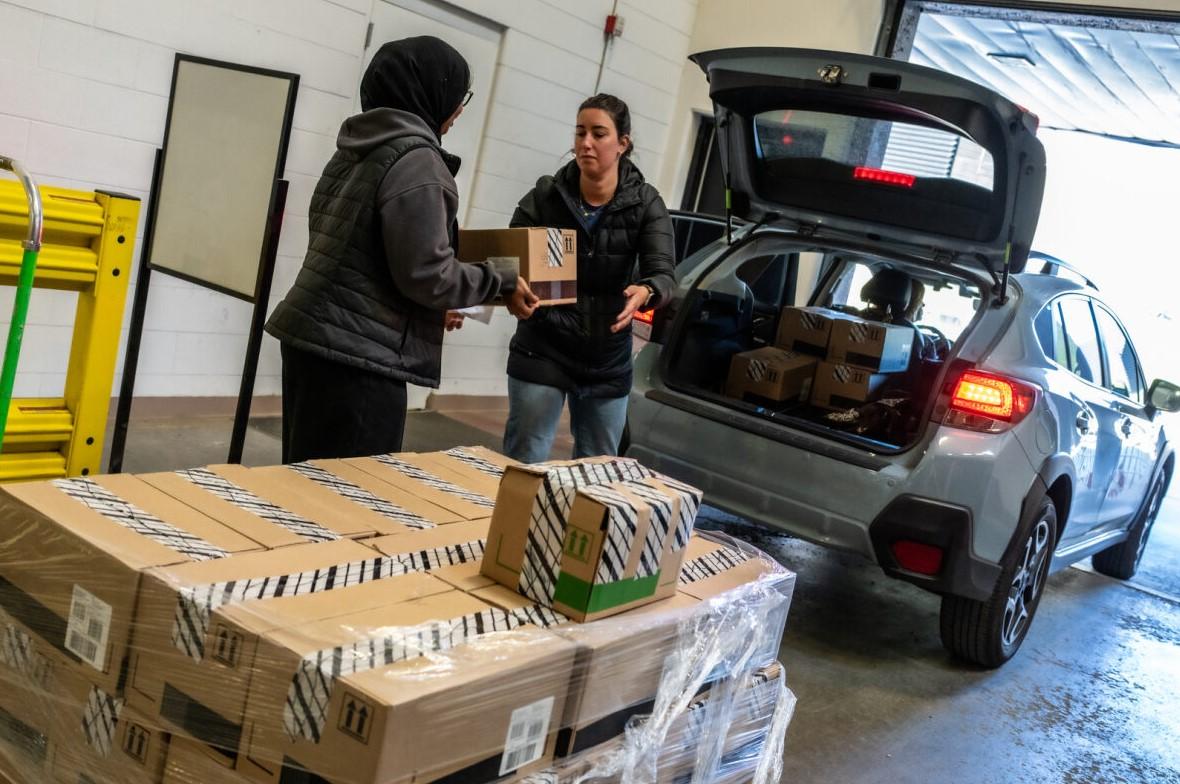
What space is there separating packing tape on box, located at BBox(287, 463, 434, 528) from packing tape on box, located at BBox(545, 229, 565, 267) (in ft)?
3.12

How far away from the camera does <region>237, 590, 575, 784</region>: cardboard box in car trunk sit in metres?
1.41

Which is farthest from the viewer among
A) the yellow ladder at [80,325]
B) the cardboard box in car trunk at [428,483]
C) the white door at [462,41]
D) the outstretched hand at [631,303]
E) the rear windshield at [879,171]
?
the white door at [462,41]

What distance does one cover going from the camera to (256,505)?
6.48 ft

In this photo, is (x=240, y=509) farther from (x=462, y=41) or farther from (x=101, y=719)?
(x=462, y=41)

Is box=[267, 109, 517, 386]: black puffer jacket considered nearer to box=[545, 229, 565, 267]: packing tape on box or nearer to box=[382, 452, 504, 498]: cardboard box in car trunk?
box=[382, 452, 504, 498]: cardboard box in car trunk

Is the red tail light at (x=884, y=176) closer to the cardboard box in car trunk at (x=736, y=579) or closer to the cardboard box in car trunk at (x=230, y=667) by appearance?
the cardboard box in car trunk at (x=736, y=579)

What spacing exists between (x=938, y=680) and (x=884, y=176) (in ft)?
5.97

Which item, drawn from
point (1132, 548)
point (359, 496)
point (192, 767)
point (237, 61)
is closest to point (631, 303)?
point (359, 496)

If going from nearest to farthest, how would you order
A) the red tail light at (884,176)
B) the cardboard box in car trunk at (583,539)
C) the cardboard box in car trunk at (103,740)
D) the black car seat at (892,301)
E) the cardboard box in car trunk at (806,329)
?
the cardboard box in car trunk at (103,740), the cardboard box in car trunk at (583,539), the red tail light at (884,176), the cardboard box in car trunk at (806,329), the black car seat at (892,301)

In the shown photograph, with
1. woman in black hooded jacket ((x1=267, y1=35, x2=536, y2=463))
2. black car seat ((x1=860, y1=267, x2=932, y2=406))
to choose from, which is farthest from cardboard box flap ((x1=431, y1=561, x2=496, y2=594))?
black car seat ((x1=860, y1=267, x2=932, y2=406))

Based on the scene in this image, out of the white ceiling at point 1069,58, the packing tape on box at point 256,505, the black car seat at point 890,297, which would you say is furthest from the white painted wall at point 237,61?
the packing tape on box at point 256,505

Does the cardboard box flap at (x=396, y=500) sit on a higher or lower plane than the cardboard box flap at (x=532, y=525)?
lower

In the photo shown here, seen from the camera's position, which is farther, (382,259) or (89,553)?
(382,259)

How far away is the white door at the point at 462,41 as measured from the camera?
5504mm
